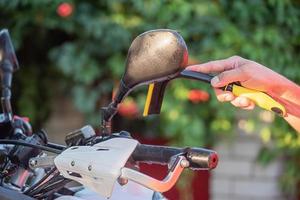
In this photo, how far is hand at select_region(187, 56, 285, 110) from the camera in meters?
1.16

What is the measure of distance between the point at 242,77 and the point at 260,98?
5 cm

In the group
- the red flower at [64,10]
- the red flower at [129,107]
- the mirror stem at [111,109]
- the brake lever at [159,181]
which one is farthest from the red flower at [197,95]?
the brake lever at [159,181]

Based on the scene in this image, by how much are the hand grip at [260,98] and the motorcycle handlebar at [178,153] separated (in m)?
0.13

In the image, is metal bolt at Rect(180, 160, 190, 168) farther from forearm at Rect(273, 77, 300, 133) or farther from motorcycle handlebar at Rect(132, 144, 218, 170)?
forearm at Rect(273, 77, 300, 133)

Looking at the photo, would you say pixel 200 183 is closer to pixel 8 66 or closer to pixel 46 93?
pixel 46 93

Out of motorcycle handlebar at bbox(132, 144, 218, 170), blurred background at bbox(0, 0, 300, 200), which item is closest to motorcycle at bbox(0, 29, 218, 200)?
motorcycle handlebar at bbox(132, 144, 218, 170)

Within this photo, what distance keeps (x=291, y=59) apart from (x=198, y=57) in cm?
56

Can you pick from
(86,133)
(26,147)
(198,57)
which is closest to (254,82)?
(86,133)

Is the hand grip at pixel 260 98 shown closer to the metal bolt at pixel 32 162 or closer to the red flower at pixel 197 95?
the metal bolt at pixel 32 162

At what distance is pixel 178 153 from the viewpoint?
3.58ft

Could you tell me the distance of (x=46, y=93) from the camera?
4531mm

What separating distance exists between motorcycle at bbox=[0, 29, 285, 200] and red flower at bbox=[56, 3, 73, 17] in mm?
2626

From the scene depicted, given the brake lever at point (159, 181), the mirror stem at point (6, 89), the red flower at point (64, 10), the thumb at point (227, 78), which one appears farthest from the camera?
the red flower at point (64, 10)

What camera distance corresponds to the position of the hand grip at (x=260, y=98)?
113cm
